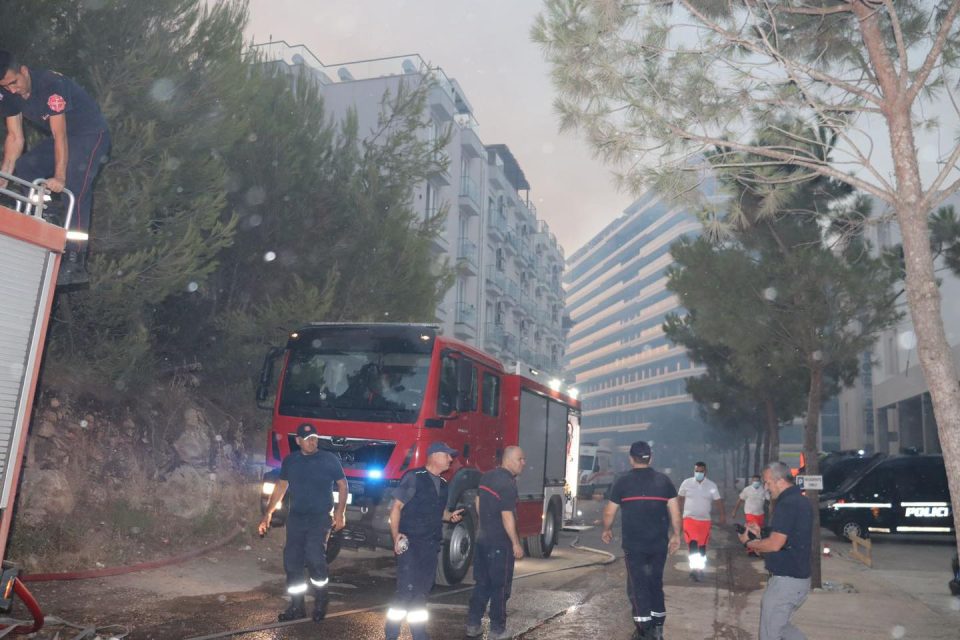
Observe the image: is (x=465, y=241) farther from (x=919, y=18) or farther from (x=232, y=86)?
(x=919, y=18)

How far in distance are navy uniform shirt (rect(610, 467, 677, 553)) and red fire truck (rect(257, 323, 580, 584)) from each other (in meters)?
2.60

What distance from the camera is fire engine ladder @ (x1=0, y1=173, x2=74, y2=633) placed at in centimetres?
446

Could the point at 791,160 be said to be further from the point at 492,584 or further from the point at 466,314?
the point at 466,314

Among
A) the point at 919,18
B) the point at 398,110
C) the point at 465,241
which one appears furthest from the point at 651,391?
the point at 919,18

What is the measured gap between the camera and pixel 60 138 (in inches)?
233

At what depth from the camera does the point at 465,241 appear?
3875 cm

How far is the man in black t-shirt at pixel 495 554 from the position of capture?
270 inches

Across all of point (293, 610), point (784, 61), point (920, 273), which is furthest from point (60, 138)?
point (920, 273)

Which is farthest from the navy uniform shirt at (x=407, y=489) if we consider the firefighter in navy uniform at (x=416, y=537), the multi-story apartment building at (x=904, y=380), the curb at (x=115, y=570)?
the multi-story apartment building at (x=904, y=380)

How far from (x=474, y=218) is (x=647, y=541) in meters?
34.7

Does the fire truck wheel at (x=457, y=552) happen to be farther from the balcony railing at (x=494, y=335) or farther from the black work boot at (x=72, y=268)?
the balcony railing at (x=494, y=335)

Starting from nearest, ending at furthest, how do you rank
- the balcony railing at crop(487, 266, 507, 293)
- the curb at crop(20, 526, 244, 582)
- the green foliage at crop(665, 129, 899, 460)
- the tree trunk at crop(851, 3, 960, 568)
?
the tree trunk at crop(851, 3, 960, 568)
the curb at crop(20, 526, 244, 582)
the green foliage at crop(665, 129, 899, 460)
the balcony railing at crop(487, 266, 507, 293)

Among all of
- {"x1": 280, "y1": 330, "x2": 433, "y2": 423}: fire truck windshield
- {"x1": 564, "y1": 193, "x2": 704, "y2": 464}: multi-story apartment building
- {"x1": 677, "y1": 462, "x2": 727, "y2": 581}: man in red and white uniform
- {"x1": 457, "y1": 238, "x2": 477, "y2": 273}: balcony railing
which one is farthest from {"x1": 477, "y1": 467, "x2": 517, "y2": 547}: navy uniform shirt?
{"x1": 564, "y1": 193, "x2": 704, "y2": 464}: multi-story apartment building

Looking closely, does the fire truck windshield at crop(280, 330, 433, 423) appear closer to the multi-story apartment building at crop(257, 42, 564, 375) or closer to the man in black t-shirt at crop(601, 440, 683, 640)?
the man in black t-shirt at crop(601, 440, 683, 640)
